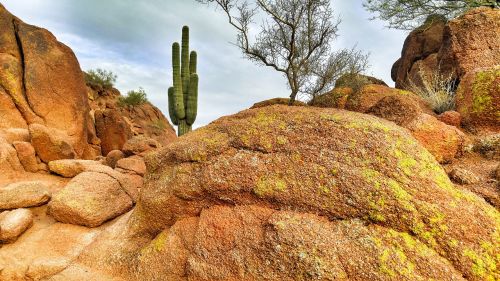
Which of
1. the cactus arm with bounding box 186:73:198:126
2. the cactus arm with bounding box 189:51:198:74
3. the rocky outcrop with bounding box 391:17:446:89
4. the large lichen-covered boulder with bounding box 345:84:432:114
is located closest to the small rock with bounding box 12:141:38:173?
the large lichen-covered boulder with bounding box 345:84:432:114

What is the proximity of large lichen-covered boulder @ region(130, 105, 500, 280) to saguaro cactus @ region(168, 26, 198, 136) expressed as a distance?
12.8m

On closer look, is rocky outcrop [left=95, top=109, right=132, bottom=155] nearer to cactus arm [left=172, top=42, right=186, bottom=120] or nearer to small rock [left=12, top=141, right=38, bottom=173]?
cactus arm [left=172, top=42, right=186, bottom=120]

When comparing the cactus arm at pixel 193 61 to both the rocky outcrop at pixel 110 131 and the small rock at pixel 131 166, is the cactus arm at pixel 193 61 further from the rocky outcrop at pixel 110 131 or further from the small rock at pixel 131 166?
the small rock at pixel 131 166

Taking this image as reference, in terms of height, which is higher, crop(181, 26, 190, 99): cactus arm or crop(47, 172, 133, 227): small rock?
crop(181, 26, 190, 99): cactus arm

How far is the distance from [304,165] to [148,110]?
2346 centimetres

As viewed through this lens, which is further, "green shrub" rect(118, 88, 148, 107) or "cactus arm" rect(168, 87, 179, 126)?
"green shrub" rect(118, 88, 148, 107)

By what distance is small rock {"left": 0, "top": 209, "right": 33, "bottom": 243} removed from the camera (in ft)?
16.3

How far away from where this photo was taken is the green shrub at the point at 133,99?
23.4 metres

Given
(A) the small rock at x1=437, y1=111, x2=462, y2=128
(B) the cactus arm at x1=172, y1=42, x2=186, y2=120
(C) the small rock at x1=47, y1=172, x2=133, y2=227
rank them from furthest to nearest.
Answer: (B) the cactus arm at x1=172, y1=42, x2=186, y2=120
(C) the small rock at x1=47, y1=172, x2=133, y2=227
(A) the small rock at x1=437, y1=111, x2=462, y2=128

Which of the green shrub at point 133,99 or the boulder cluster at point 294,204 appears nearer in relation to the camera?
the boulder cluster at point 294,204

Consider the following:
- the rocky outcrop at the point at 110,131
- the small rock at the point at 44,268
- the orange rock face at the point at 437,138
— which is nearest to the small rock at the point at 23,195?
the small rock at the point at 44,268

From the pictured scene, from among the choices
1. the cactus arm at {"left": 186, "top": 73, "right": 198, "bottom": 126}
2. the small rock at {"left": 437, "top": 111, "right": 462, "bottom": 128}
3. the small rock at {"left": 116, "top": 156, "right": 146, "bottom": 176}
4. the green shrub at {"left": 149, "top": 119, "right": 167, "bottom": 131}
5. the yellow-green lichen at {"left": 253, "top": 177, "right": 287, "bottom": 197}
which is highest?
the cactus arm at {"left": 186, "top": 73, "right": 198, "bottom": 126}

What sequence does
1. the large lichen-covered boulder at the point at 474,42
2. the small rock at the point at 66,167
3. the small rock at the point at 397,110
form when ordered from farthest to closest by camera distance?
the small rock at the point at 66,167 → the large lichen-covered boulder at the point at 474,42 → the small rock at the point at 397,110

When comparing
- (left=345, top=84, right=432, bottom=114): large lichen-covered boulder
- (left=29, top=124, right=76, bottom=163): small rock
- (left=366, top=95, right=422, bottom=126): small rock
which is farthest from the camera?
(left=29, top=124, right=76, bottom=163): small rock
